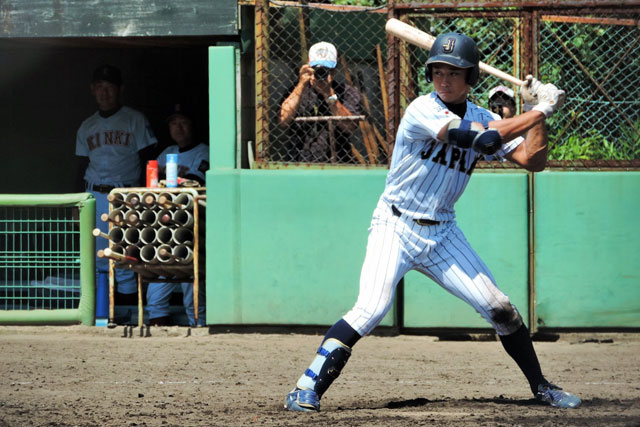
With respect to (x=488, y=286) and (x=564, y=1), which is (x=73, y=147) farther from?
(x=488, y=286)

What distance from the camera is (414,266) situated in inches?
189

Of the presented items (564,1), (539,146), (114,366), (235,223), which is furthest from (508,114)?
(114,366)

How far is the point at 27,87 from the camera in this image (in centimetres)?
1086

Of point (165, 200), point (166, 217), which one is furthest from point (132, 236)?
point (165, 200)

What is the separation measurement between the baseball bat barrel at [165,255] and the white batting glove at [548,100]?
407 cm

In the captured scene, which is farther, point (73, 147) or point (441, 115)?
point (73, 147)

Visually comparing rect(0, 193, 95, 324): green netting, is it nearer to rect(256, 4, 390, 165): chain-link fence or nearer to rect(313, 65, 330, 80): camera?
rect(256, 4, 390, 165): chain-link fence

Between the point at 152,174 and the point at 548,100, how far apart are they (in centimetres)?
445

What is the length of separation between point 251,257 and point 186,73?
3591 mm

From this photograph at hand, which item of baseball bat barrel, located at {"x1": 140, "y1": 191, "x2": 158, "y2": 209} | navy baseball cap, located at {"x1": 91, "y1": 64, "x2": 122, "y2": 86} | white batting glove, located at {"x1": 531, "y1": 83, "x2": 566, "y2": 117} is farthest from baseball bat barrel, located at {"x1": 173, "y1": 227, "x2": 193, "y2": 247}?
white batting glove, located at {"x1": 531, "y1": 83, "x2": 566, "y2": 117}

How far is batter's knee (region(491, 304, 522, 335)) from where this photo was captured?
4750 millimetres

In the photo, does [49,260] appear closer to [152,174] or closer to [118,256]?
[118,256]

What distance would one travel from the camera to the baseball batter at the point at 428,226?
4.68 meters

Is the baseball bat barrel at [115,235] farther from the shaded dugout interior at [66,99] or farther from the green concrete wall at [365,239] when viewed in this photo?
the shaded dugout interior at [66,99]
